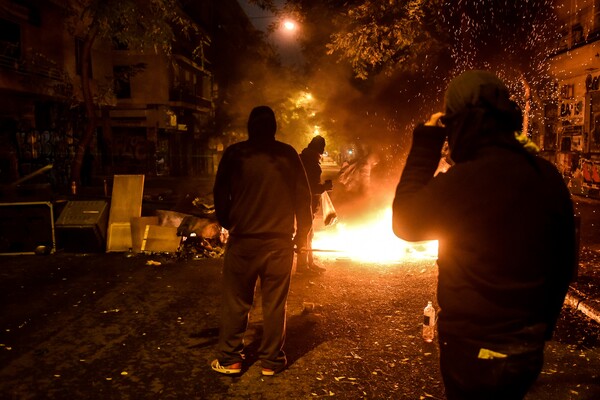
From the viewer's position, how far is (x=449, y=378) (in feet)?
6.54

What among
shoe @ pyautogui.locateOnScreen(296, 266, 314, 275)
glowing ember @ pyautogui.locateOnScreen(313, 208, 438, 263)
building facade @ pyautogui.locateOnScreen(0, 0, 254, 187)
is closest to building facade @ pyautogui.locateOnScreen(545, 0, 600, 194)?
glowing ember @ pyautogui.locateOnScreen(313, 208, 438, 263)

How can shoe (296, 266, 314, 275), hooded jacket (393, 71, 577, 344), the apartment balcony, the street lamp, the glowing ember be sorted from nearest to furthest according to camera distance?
hooded jacket (393, 71, 577, 344) → shoe (296, 266, 314, 275) → the glowing ember → the street lamp → the apartment balcony

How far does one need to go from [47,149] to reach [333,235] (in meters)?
16.7

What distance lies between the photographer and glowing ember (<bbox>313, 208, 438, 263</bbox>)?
866cm

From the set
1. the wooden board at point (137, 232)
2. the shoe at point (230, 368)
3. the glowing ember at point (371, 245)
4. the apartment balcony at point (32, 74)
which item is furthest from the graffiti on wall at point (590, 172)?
the apartment balcony at point (32, 74)

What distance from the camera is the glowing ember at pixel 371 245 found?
28.4ft

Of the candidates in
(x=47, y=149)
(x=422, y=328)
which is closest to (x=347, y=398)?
(x=422, y=328)

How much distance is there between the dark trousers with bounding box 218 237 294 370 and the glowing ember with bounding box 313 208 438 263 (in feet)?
12.0

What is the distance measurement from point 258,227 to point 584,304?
14.2 feet

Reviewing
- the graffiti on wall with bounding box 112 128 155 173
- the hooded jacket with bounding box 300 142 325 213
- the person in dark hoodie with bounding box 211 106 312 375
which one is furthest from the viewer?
the graffiti on wall with bounding box 112 128 155 173

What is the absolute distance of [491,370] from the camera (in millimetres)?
1841

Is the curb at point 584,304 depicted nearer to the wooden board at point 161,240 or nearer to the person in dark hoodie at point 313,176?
the person in dark hoodie at point 313,176

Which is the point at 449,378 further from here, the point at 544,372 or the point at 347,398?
the point at 544,372

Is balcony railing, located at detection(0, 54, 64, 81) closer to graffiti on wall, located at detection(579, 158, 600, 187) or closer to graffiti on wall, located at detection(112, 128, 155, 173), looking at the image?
graffiti on wall, located at detection(112, 128, 155, 173)
